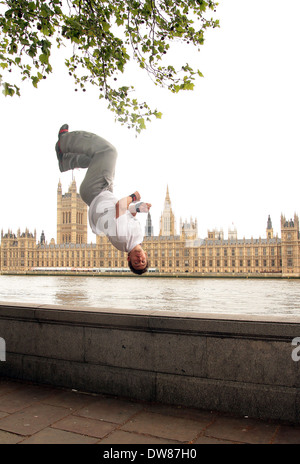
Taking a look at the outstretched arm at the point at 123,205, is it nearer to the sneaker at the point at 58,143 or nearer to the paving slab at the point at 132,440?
the sneaker at the point at 58,143

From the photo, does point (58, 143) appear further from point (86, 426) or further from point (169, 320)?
point (86, 426)

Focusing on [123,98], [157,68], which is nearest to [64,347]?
[123,98]

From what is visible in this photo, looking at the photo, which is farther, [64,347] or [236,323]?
[64,347]

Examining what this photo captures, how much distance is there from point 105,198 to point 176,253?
85276 millimetres

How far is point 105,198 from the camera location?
2703 millimetres

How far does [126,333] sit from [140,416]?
0.74 meters

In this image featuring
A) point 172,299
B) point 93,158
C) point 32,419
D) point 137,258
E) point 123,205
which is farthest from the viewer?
point 172,299

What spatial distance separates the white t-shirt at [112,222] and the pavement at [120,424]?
1.28 m

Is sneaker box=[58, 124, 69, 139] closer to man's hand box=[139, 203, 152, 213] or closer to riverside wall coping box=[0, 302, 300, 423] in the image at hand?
man's hand box=[139, 203, 152, 213]

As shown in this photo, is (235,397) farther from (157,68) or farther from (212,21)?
(212,21)

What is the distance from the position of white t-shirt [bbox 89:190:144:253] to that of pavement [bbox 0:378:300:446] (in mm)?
1281

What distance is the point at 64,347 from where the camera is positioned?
3.94m

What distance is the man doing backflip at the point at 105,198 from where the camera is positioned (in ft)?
8.70

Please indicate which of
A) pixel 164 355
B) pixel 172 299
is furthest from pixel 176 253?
pixel 164 355
